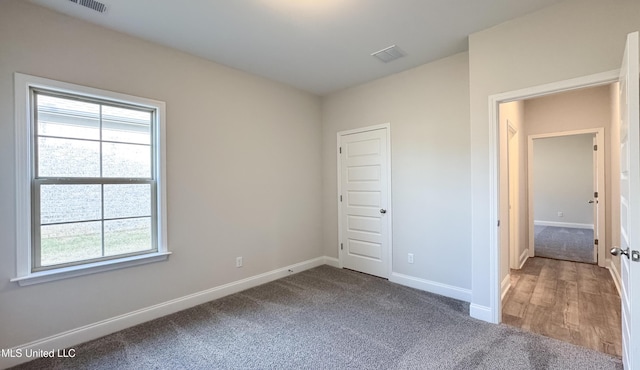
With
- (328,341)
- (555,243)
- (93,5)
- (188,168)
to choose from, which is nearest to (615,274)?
(555,243)

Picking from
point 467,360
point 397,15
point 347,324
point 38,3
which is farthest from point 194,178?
point 467,360

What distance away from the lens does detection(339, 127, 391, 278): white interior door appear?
3.82 metres

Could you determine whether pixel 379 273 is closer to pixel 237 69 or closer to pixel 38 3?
pixel 237 69

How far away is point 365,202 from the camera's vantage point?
4.06 metres

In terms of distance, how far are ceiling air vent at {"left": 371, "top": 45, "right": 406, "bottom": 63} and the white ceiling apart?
0.08 metres

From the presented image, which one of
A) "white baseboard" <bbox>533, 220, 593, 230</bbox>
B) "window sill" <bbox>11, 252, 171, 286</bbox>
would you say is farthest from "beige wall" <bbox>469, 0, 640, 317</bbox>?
"white baseboard" <bbox>533, 220, 593, 230</bbox>

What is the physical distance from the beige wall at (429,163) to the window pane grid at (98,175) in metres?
2.81

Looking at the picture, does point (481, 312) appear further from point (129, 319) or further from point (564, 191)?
point (564, 191)

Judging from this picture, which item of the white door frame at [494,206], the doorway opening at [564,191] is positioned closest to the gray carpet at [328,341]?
the white door frame at [494,206]

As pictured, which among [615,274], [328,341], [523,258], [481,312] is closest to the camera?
[328,341]

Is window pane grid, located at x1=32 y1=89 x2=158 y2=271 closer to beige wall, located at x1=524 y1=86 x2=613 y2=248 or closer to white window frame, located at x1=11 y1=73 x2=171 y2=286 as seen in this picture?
white window frame, located at x1=11 y1=73 x2=171 y2=286

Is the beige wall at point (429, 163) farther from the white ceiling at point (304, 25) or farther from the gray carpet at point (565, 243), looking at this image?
the gray carpet at point (565, 243)

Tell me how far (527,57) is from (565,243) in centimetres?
530

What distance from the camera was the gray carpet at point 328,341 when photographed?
80.0 inches
